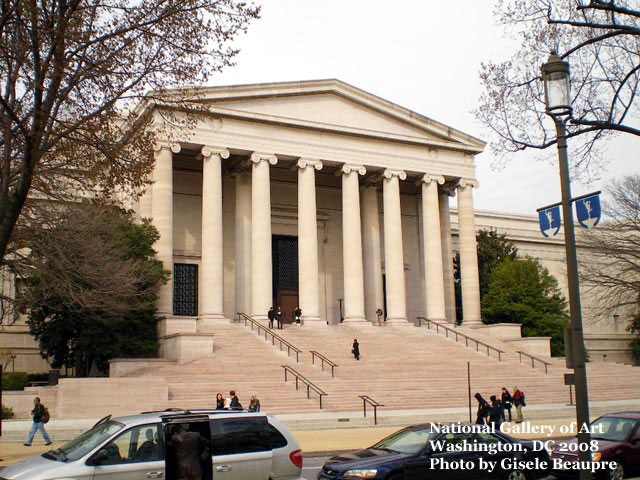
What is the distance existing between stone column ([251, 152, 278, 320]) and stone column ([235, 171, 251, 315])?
6.24 ft

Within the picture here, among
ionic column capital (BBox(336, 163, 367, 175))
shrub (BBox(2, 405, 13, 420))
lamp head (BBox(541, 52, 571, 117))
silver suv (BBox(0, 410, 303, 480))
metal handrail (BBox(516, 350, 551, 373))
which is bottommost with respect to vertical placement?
shrub (BBox(2, 405, 13, 420))

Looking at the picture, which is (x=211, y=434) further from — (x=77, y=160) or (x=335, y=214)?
(x=335, y=214)

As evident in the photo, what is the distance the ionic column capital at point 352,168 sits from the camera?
148 ft

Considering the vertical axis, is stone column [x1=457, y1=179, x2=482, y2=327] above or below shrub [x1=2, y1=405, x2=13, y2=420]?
above

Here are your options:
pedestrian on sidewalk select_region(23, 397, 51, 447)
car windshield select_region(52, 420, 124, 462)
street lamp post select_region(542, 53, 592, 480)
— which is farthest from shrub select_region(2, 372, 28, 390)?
street lamp post select_region(542, 53, 592, 480)

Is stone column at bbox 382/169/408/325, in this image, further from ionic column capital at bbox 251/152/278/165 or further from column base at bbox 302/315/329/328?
ionic column capital at bbox 251/152/278/165

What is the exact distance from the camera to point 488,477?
12547 millimetres

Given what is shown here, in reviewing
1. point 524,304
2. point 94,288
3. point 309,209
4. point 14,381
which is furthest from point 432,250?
point 14,381

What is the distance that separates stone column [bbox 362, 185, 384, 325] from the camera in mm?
48094

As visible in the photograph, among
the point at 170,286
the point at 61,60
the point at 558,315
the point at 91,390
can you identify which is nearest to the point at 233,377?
the point at 91,390

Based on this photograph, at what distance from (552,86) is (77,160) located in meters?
12.4

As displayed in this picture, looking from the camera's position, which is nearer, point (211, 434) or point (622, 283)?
point (211, 434)

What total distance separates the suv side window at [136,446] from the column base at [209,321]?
1061 inches

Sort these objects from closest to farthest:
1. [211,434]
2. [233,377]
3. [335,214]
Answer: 1. [211,434]
2. [233,377]
3. [335,214]
